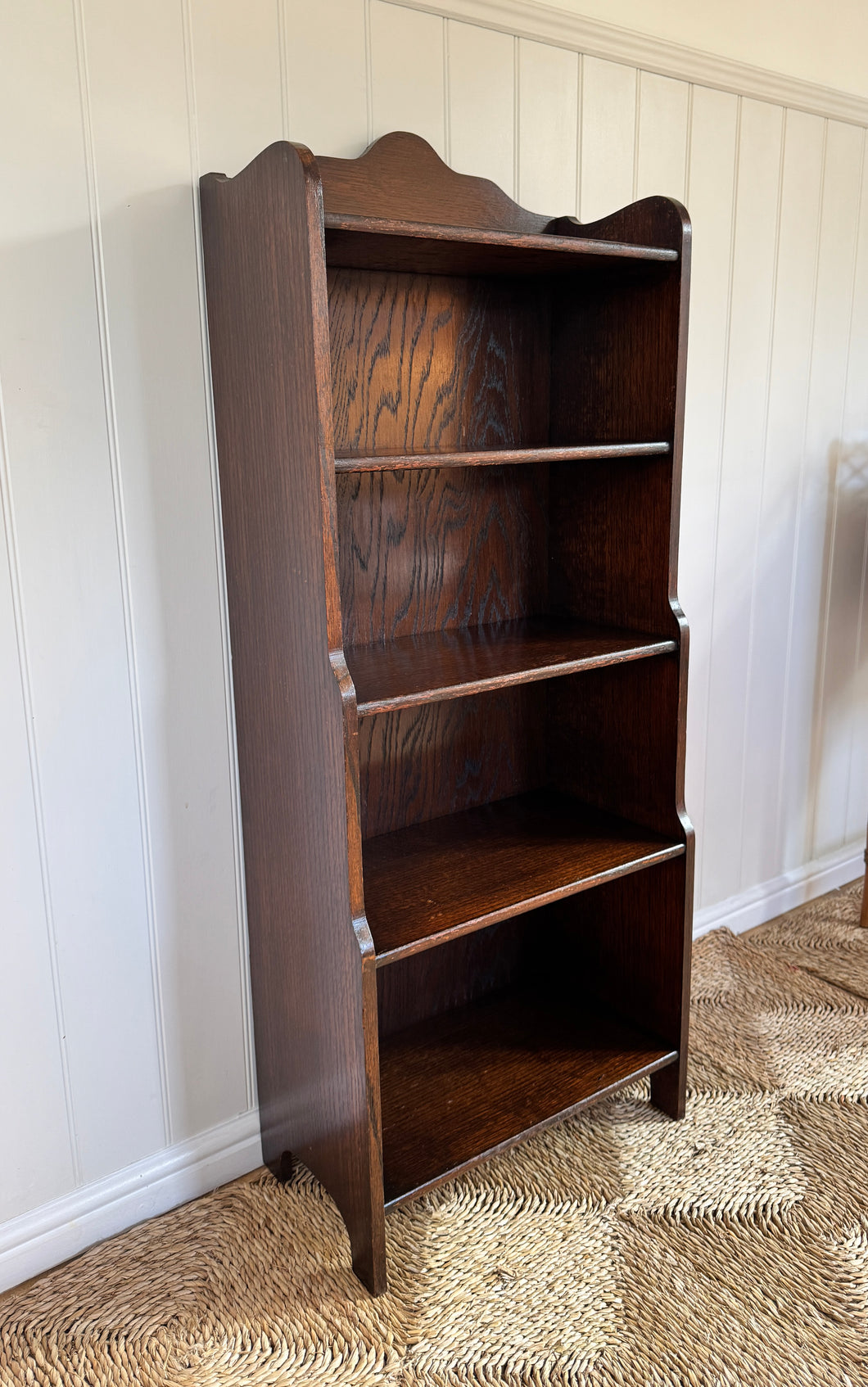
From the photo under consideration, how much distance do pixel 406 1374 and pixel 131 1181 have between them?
1.73ft

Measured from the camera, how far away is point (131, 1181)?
1611 millimetres

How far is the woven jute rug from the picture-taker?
137cm

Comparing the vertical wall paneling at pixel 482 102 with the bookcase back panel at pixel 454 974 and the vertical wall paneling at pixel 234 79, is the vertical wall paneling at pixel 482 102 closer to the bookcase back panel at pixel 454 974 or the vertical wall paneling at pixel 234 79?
the vertical wall paneling at pixel 234 79

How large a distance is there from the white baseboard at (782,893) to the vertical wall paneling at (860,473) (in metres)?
0.08

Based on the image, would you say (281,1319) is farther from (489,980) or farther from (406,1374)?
(489,980)

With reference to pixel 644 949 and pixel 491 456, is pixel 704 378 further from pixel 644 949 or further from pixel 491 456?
pixel 644 949

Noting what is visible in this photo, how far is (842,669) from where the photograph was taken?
2.56 meters

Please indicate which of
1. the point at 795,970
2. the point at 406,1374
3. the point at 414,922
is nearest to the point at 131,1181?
the point at 406,1374

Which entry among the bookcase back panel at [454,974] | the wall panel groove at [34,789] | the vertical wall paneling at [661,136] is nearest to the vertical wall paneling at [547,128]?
the vertical wall paneling at [661,136]

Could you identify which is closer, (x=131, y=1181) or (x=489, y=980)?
(x=131, y=1181)

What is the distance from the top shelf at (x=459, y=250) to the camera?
123 centimetres

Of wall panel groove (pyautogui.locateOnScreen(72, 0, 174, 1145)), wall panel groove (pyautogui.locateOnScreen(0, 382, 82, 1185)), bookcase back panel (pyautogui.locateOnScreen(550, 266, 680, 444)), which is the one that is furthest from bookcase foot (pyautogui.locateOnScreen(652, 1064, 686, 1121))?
bookcase back panel (pyautogui.locateOnScreen(550, 266, 680, 444))

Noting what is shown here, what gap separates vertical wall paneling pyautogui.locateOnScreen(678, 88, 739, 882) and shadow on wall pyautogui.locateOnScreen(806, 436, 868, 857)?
0.43m

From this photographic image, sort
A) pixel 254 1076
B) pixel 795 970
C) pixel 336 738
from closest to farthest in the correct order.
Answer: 1. pixel 336 738
2. pixel 254 1076
3. pixel 795 970
